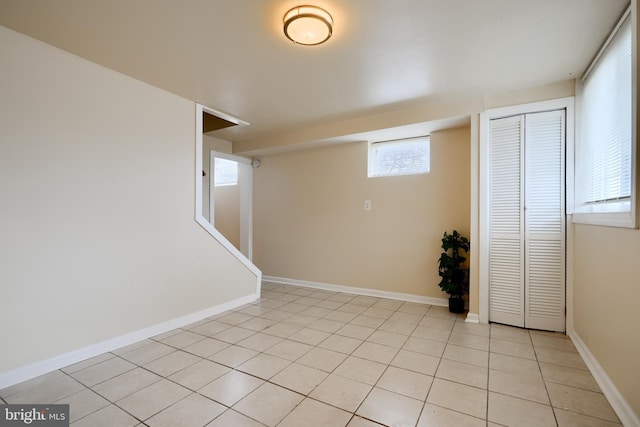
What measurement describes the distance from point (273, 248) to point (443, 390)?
11.8 feet

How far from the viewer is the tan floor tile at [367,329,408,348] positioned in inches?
101

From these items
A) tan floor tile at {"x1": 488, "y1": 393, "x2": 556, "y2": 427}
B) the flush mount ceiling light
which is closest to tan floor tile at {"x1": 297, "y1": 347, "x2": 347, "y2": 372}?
tan floor tile at {"x1": 488, "y1": 393, "x2": 556, "y2": 427}

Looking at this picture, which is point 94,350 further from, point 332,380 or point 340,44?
point 340,44

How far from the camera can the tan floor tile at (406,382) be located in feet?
6.07

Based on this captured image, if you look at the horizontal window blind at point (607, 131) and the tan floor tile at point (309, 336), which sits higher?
the horizontal window blind at point (607, 131)

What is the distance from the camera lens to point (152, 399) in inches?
70.0

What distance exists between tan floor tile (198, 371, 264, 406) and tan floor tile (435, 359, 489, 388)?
4.23 ft

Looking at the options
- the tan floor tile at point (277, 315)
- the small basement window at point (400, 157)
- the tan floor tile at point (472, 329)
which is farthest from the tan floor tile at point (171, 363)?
the small basement window at point (400, 157)

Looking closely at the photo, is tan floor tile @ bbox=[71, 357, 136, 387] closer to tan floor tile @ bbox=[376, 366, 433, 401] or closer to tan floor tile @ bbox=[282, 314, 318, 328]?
tan floor tile @ bbox=[282, 314, 318, 328]

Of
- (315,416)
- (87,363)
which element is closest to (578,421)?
(315,416)

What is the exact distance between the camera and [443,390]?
187 centimetres

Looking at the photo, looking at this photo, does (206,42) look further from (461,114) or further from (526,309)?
(526,309)

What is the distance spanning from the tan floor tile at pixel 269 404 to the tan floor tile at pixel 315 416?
0.15ft

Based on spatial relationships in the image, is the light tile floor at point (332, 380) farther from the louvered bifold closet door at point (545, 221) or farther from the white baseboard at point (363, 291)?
the white baseboard at point (363, 291)
